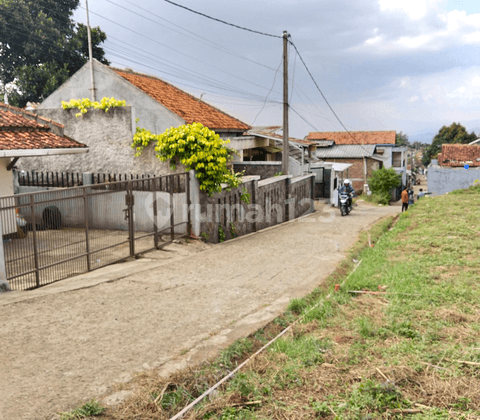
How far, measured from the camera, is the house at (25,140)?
997 centimetres

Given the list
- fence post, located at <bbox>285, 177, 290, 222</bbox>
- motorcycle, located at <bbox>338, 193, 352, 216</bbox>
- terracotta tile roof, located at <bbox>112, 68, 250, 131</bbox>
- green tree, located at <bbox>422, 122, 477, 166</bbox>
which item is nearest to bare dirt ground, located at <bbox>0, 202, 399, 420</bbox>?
fence post, located at <bbox>285, 177, 290, 222</bbox>

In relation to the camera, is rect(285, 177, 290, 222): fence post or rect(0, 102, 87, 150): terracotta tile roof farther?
rect(285, 177, 290, 222): fence post

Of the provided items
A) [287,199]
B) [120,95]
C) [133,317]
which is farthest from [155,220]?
[287,199]

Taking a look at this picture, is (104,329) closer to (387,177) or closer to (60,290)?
(60,290)

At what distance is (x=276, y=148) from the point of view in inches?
946

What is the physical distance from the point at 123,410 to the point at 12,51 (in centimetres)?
3532

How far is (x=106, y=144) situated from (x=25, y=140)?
3107 millimetres

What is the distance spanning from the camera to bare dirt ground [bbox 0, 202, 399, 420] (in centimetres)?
454

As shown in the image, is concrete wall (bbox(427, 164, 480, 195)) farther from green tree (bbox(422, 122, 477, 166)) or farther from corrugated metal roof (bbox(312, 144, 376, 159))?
green tree (bbox(422, 122, 477, 166))

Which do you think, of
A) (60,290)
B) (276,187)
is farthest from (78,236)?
(276,187)

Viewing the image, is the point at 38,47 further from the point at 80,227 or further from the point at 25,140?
the point at 80,227

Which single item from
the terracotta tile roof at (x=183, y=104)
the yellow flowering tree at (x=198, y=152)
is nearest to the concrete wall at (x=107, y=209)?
the yellow flowering tree at (x=198, y=152)

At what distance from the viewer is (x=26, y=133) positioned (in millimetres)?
11031

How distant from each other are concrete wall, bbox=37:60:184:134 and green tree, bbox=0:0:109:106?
48.0 feet
